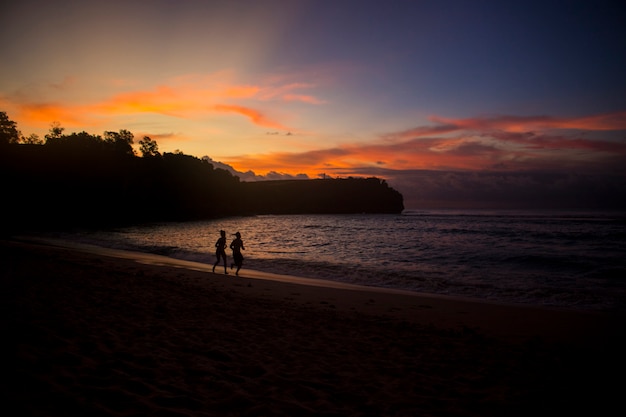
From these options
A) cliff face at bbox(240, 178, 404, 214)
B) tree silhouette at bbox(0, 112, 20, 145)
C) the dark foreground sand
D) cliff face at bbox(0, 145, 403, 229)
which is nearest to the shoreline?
the dark foreground sand

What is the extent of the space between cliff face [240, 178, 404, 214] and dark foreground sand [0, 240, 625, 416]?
173 m

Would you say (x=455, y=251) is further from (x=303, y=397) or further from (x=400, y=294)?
(x=303, y=397)

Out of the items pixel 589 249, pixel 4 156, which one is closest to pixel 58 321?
pixel 589 249

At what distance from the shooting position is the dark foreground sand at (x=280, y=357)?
162 inches

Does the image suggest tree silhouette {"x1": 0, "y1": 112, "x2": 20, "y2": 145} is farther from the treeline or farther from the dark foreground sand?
the dark foreground sand

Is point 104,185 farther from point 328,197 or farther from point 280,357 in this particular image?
point 328,197

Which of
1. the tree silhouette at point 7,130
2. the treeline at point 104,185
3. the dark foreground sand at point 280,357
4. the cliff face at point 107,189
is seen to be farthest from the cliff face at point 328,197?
the dark foreground sand at point 280,357

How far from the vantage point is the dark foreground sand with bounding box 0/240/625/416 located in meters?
4.11

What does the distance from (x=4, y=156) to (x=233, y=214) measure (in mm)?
78785

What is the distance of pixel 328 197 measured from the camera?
19000cm

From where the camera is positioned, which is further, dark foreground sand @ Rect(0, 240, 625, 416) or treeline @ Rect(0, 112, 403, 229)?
treeline @ Rect(0, 112, 403, 229)

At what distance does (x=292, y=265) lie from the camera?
22.0 m

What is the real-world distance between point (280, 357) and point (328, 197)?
185 meters

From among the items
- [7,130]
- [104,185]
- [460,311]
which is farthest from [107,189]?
[460,311]
